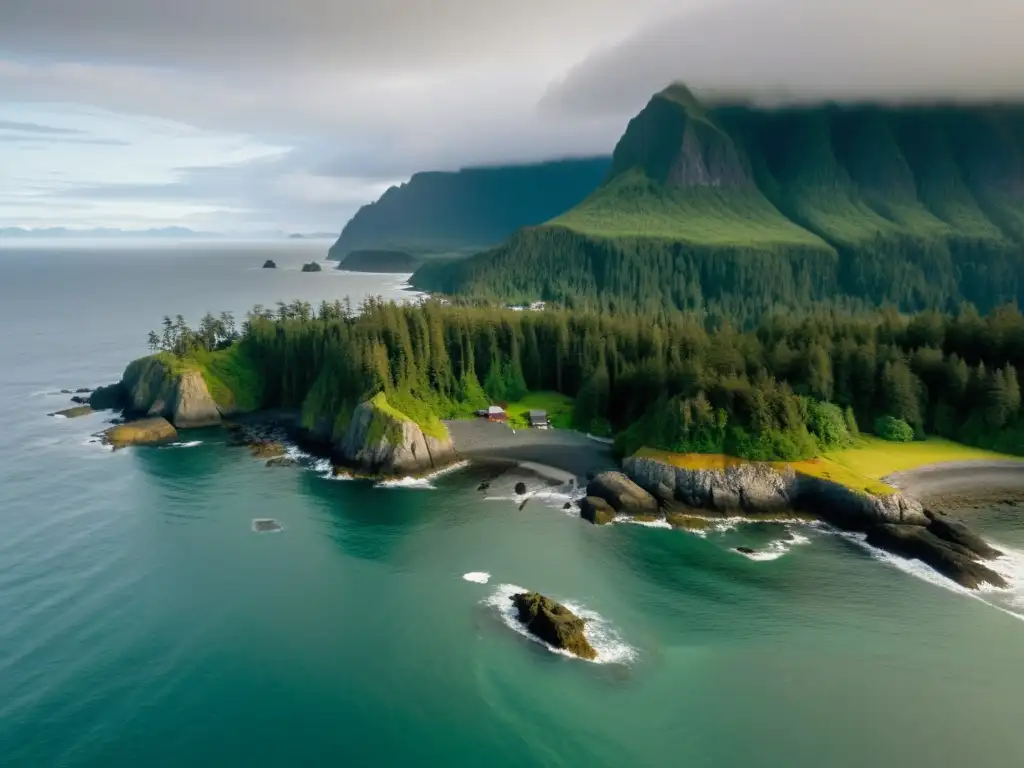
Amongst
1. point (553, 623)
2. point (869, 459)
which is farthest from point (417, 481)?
point (869, 459)

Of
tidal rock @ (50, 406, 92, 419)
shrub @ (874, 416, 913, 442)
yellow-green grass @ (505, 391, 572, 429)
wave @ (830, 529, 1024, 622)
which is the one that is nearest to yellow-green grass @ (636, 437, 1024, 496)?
shrub @ (874, 416, 913, 442)

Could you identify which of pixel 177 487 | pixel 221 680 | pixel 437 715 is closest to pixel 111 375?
pixel 177 487

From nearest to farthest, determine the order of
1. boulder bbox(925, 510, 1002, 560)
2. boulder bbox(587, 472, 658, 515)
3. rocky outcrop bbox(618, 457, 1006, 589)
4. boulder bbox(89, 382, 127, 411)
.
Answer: boulder bbox(925, 510, 1002, 560) < rocky outcrop bbox(618, 457, 1006, 589) < boulder bbox(587, 472, 658, 515) < boulder bbox(89, 382, 127, 411)

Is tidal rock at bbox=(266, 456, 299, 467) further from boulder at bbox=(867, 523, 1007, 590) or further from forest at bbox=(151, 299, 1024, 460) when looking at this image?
boulder at bbox=(867, 523, 1007, 590)

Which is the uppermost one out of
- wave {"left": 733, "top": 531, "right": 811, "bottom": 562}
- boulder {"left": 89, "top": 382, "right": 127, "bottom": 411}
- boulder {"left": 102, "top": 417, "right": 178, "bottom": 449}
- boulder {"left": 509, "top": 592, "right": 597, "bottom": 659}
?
boulder {"left": 89, "top": 382, "right": 127, "bottom": 411}

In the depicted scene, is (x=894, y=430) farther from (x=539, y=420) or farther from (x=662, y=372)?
(x=539, y=420)

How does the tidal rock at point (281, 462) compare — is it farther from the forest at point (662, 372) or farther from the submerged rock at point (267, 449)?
the forest at point (662, 372)

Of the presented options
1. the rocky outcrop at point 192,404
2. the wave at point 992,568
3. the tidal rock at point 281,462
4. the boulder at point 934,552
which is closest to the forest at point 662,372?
the rocky outcrop at point 192,404
